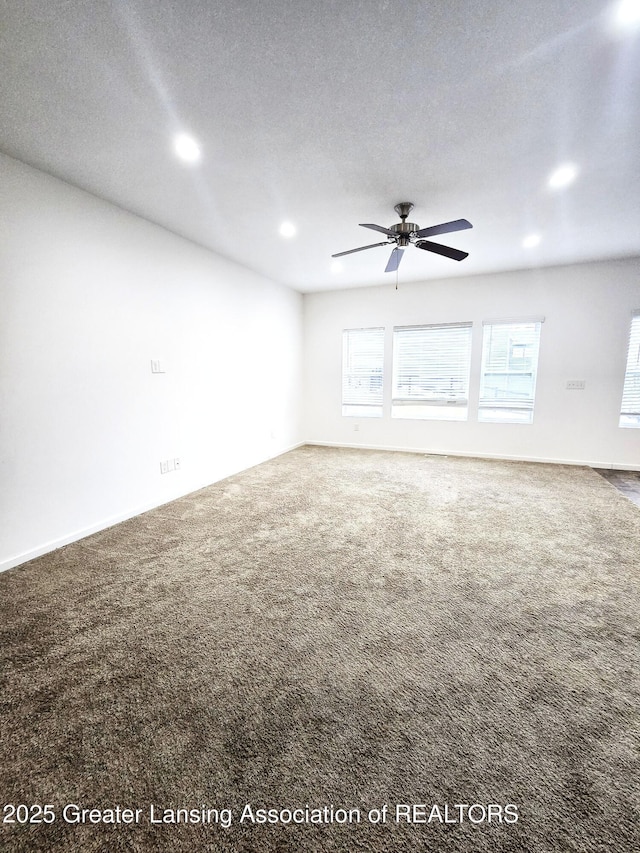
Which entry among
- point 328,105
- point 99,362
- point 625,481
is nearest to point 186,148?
point 328,105

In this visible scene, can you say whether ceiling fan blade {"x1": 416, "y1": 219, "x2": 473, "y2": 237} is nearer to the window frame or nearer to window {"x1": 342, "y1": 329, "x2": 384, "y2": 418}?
window {"x1": 342, "y1": 329, "x2": 384, "y2": 418}

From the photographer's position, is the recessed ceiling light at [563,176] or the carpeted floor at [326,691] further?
the recessed ceiling light at [563,176]

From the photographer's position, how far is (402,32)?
1.53 metres

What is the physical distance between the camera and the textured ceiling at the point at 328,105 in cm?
149

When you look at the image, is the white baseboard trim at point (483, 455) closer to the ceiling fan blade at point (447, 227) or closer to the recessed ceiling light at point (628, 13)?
the ceiling fan blade at point (447, 227)

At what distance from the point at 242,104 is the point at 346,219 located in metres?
1.59

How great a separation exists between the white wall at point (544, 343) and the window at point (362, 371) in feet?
0.41

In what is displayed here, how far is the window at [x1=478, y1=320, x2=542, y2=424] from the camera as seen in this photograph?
5.15 metres

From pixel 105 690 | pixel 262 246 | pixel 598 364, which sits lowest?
pixel 105 690

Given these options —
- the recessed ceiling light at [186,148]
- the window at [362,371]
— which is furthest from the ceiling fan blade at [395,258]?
the window at [362,371]

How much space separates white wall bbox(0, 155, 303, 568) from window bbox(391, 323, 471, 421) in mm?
2650

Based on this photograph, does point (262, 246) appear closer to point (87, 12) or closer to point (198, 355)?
point (198, 355)

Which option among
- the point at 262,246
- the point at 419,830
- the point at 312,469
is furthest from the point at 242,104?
the point at 312,469

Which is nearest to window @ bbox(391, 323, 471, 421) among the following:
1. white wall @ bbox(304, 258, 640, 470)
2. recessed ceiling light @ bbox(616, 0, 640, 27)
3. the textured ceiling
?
white wall @ bbox(304, 258, 640, 470)
